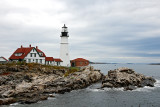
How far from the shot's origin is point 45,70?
53.8 meters

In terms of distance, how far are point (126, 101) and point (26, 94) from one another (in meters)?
18.1

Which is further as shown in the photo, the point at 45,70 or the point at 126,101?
the point at 45,70

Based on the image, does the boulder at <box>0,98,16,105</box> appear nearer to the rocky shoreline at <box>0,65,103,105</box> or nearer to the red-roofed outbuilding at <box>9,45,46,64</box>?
the rocky shoreline at <box>0,65,103,105</box>

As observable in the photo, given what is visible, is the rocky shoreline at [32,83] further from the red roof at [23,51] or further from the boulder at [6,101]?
the red roof at [23,51]

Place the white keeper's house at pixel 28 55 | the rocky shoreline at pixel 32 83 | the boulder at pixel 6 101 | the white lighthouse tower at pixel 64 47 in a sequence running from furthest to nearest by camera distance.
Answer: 1. the white lighthouse tower at pixel 64 47
2. the white keeper's house at pixel 28 55
3. the rocky shoreline at pixel 32 83
4. the boulder at pixel 6 101

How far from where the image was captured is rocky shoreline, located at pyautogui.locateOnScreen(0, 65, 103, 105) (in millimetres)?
30291

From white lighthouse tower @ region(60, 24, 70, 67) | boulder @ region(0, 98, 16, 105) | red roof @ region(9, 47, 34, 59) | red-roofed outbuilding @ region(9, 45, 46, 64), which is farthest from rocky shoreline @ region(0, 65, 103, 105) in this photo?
white lighthouse tower @ region(60, 24, 70, 67)

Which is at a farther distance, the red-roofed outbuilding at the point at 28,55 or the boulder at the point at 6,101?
the red-roofed outbuilding at the point at 28,55

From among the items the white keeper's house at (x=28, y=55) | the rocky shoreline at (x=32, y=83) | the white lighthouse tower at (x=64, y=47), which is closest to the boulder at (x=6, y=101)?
the rocky shoreline at (x=32, y=83)

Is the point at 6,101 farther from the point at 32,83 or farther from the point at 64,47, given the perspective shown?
the point at 64,47

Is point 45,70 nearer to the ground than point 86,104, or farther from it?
farther from it

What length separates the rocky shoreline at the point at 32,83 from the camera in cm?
3029

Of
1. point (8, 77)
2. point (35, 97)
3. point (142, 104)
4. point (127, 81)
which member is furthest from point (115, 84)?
point (8, 77)

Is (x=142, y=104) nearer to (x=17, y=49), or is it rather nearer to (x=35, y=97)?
(x=35, y=97)
